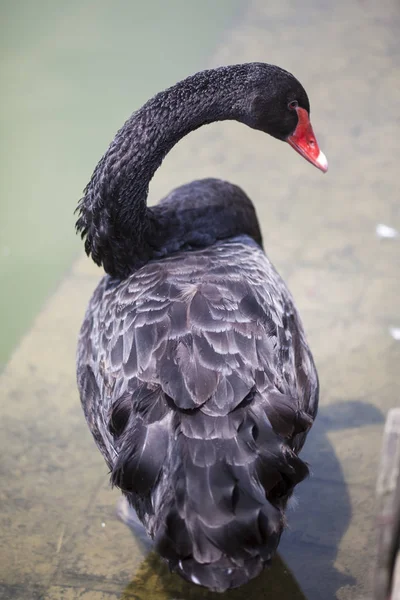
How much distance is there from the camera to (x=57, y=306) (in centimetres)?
454

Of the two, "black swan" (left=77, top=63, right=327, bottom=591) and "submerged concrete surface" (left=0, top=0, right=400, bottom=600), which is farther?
"submerged concrete surface" (left=0, top=0, right=400, bottom=600)

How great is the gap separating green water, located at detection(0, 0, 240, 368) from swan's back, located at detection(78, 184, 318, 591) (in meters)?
1.72

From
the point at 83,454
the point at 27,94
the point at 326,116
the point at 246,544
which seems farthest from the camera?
the point at 27,94

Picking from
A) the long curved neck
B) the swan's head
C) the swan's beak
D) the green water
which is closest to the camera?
the long curved neck

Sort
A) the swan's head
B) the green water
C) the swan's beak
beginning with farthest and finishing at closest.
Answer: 1. the green water
2. the swan's beak
3. the swan's head

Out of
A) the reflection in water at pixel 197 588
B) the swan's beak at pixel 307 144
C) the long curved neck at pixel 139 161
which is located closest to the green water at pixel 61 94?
the long curved neck at pixel 139 161

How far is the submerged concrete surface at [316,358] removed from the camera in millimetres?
3252

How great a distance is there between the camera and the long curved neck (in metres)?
3.12

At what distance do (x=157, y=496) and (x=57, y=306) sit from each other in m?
2.27

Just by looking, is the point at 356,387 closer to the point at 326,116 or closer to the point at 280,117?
the point at 280,117

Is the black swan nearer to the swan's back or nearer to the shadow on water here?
the swan's back

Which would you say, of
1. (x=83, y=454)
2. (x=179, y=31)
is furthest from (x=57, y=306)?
(x=179, y=31)

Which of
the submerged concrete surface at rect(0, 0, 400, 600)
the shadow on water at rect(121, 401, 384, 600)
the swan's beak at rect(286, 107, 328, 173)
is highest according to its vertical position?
the swan's beak at rect(286, 107, 328, 173)

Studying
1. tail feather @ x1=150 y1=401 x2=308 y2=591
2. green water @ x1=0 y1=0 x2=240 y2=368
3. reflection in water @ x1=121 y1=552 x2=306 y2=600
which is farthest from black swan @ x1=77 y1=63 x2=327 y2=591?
green water @ x1=0 y1=0 x2=240 y2=368
